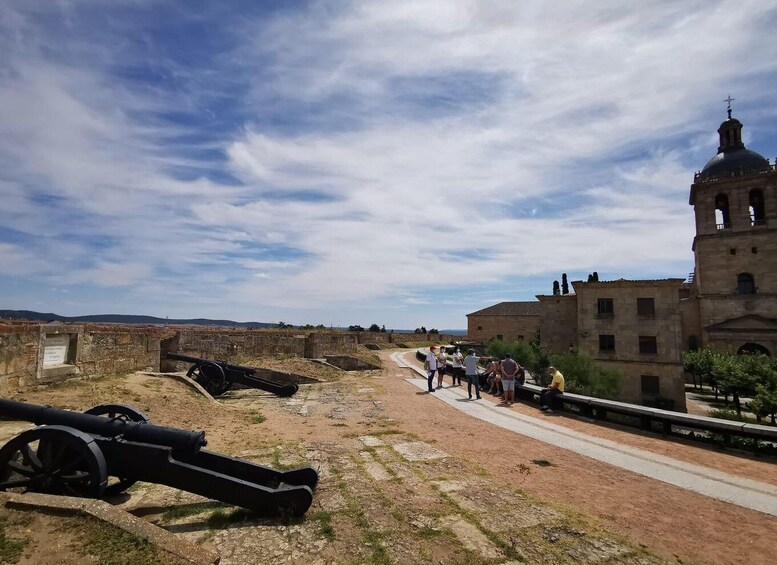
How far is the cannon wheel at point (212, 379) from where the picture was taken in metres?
12.9

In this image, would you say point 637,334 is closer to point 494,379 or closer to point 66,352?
point 494,379

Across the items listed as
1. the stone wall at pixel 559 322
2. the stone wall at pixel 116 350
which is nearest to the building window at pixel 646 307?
the stone wall at pixel 559 322

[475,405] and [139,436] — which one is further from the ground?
[139,436]

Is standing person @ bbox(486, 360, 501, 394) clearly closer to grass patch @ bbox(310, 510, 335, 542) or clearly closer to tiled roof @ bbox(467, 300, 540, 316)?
grass patch @ bbox(310, 510, 335, 542)

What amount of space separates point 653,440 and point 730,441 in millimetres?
1203

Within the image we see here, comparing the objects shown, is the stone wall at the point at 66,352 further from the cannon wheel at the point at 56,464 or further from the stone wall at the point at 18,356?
the cannon wheel at the point at 56,464

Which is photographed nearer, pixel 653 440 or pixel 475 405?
pixel 653 440

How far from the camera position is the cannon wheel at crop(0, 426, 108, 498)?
4.12 metres

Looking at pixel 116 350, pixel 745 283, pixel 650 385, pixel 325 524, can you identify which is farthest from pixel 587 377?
pixel 325 524

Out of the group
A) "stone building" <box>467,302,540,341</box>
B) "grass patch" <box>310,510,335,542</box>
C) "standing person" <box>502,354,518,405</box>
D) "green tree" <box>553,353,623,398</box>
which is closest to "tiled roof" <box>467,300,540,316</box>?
"stone building" <box>467,302,540,341</box>

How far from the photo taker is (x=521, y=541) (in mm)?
3814

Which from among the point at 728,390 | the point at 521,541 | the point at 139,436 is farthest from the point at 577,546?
the point at 728,390

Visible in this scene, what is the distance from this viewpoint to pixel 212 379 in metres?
13.0

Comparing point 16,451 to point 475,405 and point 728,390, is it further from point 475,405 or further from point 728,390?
point 728,390
